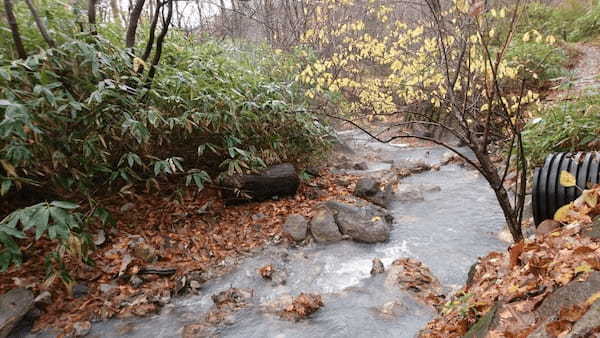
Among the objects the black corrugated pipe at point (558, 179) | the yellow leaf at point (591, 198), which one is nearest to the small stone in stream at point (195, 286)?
the yellow leaf at point (591, 198)

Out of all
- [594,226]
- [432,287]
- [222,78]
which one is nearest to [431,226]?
[432,287]

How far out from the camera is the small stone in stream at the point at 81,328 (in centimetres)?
288

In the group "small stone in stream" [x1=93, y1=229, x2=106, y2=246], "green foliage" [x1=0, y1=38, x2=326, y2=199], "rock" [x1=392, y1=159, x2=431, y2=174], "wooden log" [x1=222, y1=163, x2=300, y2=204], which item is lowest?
"rock" [x1=392, y1=159, x2=431, y2=174]

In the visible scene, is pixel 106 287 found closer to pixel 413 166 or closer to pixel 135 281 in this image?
pixel 135 281

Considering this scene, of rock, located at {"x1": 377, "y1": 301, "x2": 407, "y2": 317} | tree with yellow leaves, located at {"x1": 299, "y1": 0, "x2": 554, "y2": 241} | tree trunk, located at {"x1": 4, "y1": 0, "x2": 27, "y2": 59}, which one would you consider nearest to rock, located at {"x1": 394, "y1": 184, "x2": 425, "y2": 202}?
tree with yellow leaves, located at {"x1": 299, "y1": 0, "x2": 554, "y2": 241}

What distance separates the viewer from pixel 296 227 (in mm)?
4617

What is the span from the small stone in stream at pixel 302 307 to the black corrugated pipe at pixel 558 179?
2.45m

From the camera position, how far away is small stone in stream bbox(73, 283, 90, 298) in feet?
10.7

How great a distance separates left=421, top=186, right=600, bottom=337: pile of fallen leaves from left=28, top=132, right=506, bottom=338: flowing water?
2.60 feet

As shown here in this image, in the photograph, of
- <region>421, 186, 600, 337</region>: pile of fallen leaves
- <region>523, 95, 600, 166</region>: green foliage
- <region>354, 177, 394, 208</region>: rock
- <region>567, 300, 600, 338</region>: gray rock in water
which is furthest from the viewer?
<region>354, 177, 394, 208</region>: rock

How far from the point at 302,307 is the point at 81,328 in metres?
2.05

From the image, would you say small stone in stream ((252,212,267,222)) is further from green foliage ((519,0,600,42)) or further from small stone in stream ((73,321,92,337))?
green foliage ((519,0,600,42))

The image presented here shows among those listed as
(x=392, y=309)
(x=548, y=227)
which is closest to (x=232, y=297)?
(x=392, y=309)

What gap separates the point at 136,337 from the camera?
9.50 feet
